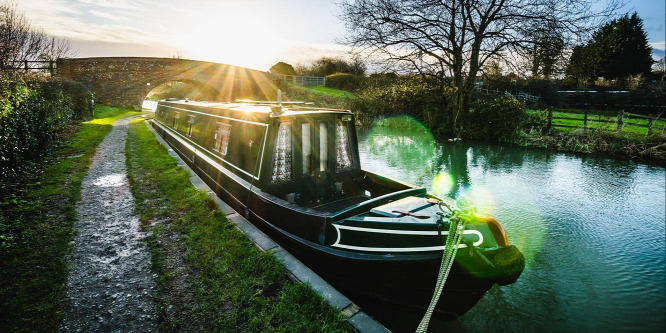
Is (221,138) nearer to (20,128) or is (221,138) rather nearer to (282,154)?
(282,154)

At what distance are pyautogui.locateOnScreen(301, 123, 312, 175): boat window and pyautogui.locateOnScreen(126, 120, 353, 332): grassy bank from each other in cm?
132

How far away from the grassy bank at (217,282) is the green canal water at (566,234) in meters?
1.12

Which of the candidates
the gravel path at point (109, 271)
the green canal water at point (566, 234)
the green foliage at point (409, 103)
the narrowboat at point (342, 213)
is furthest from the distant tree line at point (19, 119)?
the green foliage at point (409, 103)

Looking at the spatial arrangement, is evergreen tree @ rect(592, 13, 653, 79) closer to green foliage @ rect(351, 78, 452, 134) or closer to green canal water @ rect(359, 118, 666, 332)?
green foliage @ rect(351, 78, 452, 134)

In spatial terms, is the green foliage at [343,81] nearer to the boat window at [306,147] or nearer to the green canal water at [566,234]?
the green canal water at [566,234]

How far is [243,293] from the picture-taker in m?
3.05

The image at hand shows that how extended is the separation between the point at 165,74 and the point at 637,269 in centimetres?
3191

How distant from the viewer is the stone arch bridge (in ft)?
81.7

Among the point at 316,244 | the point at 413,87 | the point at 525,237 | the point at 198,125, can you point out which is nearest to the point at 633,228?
the point at 525,237

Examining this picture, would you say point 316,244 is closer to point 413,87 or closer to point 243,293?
point 243,293

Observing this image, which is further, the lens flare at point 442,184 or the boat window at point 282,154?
the lens flare at point 442,184

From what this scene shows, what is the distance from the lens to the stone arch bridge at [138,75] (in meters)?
24.9

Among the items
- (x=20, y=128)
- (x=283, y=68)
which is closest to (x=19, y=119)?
(x=20, y=128)

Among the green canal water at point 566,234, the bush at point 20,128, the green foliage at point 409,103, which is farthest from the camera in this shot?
the green foliage at point 409,103
